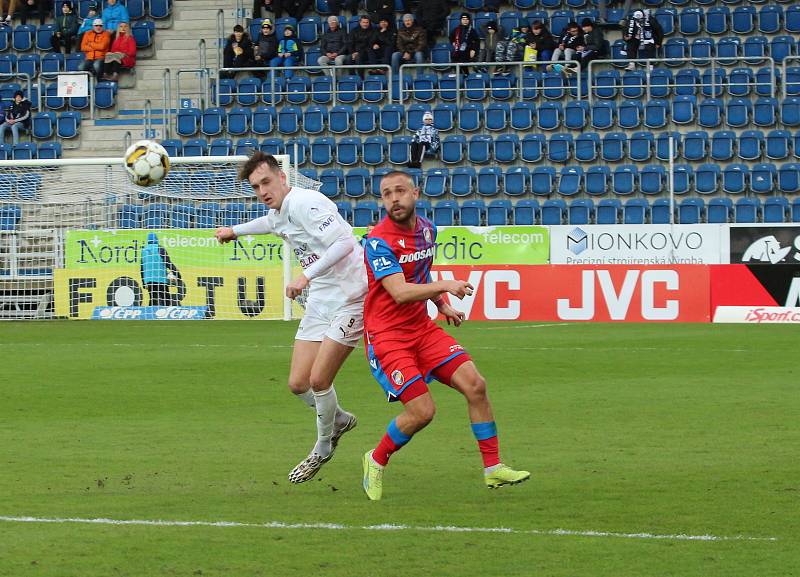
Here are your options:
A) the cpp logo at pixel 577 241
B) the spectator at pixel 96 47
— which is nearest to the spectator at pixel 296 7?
the spectator at pixel 96 47

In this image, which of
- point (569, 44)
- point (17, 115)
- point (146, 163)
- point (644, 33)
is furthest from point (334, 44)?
point (146, 163)

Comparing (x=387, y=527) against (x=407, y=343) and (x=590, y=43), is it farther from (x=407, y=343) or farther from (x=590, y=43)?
(x=590, y=43)

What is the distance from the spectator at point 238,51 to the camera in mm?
31328

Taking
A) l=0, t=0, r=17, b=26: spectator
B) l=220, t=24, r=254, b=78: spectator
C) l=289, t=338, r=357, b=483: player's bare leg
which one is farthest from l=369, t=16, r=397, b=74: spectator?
l=289, t=338, r=357, b=483: player's bare leg

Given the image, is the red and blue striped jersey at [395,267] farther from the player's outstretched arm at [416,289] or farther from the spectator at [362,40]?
the spectator at [362,40]

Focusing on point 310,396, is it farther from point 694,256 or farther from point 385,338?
point 694,256

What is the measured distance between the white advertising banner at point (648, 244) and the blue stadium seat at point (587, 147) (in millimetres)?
4173

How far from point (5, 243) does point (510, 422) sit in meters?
16.9

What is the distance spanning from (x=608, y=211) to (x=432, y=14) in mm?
7092

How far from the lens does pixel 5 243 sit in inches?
1006

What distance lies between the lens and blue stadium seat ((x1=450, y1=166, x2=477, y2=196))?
2853 centimetres

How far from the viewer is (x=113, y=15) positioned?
3319cm

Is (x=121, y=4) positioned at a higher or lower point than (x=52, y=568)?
higher

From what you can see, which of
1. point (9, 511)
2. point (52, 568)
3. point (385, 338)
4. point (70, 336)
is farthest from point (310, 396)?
point (70, 336)
